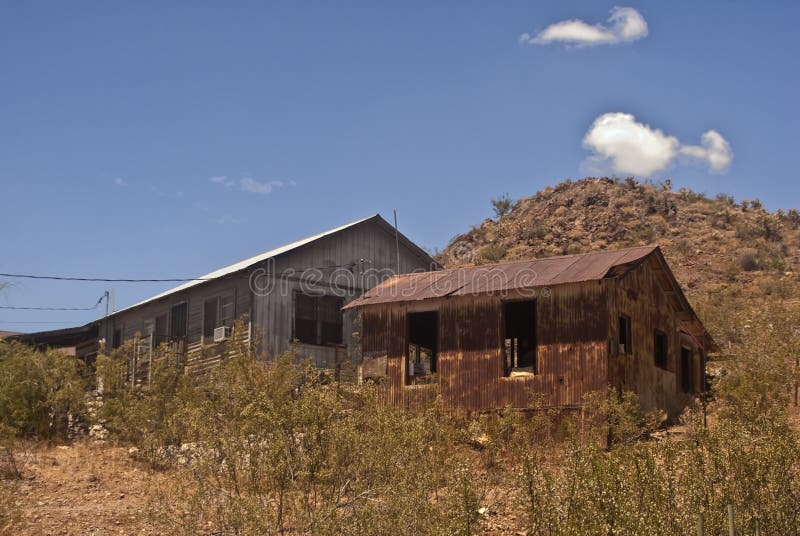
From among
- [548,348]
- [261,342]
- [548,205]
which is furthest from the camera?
[548,205]

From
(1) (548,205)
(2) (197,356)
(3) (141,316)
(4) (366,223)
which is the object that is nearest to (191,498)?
(2) (197,356)

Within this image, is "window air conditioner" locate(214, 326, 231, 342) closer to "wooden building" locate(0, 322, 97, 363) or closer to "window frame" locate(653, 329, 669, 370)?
"wooden building" locate(0, 322, 97, 363)

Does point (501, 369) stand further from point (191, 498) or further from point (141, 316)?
point (141, 316)

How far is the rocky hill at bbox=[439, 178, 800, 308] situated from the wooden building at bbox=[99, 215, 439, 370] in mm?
17360

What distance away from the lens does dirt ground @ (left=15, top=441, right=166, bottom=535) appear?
61.5 feet

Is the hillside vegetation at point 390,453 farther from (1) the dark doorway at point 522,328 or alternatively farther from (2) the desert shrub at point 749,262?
(2) the desert shrub at point 749,262

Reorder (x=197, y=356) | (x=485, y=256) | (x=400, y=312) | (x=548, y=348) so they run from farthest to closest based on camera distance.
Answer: (x=485, y=256) < (x=197, y=356) < (x=400, y=312) < (x=548, y=348)

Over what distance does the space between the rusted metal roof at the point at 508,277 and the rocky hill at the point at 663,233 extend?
1990cm

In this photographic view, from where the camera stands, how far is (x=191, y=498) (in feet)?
55.8

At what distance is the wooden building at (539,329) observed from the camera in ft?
72.2

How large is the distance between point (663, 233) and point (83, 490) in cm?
4021

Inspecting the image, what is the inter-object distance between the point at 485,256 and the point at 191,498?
37086 millimetres

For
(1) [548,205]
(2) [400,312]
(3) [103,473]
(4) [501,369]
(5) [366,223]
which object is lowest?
(3) [103,473]

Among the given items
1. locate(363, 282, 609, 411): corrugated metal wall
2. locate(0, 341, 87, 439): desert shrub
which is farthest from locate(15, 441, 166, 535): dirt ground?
locate(363, 282, 609, 411): corrugated metal wall
